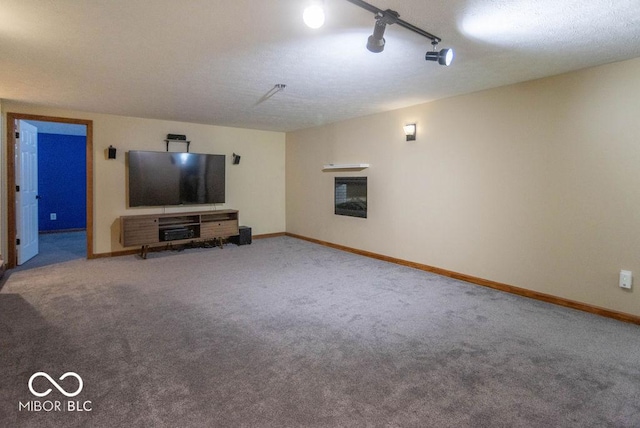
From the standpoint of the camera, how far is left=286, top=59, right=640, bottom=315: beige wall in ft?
9.62

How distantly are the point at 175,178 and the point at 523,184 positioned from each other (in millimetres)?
5073

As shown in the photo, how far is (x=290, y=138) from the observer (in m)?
7.06

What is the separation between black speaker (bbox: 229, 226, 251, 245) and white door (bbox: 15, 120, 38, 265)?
10.1ft

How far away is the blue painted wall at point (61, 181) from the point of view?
7.36 meters

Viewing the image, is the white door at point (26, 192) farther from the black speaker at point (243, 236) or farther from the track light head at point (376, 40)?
the track light head at point (376, 40)

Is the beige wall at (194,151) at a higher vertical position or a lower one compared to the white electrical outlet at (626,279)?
higher

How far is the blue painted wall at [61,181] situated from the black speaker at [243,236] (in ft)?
13.2

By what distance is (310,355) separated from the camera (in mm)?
2285

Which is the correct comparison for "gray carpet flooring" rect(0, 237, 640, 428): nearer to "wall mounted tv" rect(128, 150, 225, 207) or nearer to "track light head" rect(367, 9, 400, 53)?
"wall mounted tv" rect(128, 150, 225, 207)

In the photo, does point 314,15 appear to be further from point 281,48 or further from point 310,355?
point 310,355

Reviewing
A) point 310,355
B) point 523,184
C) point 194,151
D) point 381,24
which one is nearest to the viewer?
point 381,24

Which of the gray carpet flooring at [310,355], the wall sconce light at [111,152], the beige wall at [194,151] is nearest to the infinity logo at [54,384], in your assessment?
the gray carpet flooring at [310,355]

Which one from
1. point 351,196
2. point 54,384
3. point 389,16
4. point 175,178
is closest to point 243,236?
point 175,178

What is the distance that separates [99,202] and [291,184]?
3.44 m
